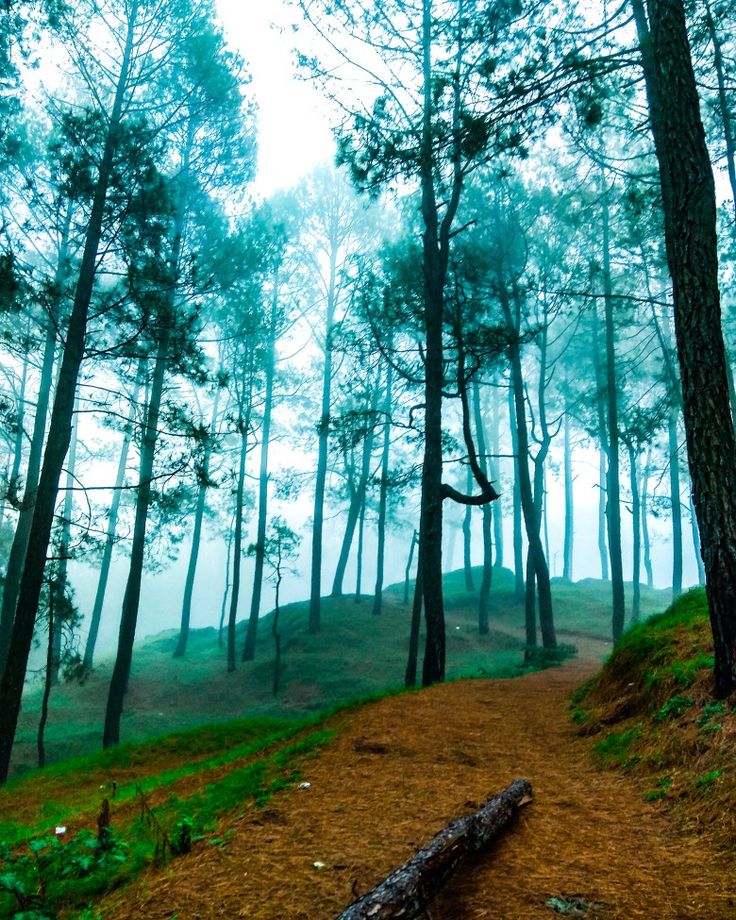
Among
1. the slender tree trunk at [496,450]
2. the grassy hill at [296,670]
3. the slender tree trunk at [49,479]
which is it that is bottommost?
the grassy hill at [296,670]

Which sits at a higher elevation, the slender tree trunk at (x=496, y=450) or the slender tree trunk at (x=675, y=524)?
the slender tree trunk at (x=496, y=450)

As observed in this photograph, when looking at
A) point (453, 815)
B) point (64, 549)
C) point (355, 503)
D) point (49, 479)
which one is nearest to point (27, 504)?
point (64, 549)

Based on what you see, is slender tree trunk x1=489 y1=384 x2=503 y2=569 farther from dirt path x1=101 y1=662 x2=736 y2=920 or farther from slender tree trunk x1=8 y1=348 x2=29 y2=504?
dirt path x1=101 y1=662 x2=736 y2=920

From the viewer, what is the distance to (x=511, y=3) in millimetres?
7484

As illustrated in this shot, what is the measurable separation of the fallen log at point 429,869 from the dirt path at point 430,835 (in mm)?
80

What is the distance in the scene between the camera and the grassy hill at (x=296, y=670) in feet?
53.4

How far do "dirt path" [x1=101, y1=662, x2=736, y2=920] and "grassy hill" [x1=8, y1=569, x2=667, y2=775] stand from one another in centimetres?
806

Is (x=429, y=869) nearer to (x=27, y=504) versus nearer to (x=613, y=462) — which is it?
(x=27, y=504)

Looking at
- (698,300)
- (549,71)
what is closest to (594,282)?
(549,71)

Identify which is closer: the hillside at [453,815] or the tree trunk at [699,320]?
the hillside at [453,815]

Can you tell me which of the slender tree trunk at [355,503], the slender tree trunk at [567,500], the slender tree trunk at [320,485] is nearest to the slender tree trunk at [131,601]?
the slender tree trunk at [320,485]

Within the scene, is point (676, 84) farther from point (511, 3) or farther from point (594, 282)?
point (594, 282)

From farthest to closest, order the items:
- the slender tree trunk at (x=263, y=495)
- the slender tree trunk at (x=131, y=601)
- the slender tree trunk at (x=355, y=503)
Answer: the slender tree trunk at (x=355, y=503) → the slender tree trunk at (x=263, y=495) → the slender tree trunk at (x=131, y=601)

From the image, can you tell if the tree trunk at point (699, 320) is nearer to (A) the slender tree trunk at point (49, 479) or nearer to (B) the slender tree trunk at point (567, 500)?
(A) the slender tree trunk at point (49, 479)
